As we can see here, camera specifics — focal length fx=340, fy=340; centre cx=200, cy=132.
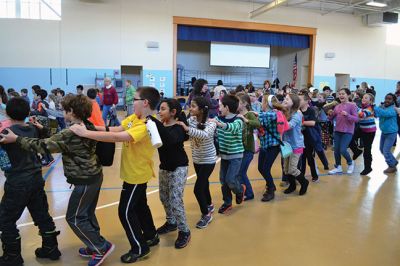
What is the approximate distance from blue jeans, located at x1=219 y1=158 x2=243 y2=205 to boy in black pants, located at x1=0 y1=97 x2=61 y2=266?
1855mm

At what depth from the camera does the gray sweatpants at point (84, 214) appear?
2.52 meters

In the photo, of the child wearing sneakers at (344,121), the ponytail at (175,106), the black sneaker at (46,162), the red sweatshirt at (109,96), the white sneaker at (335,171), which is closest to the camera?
the ponytail at (175,106)

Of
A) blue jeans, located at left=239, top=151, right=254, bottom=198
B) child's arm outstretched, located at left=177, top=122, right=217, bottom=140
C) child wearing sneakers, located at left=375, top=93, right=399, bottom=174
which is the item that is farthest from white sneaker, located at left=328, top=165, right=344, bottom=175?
child's arm outstretched, located at left=177, top=122, right=217, bottom=140

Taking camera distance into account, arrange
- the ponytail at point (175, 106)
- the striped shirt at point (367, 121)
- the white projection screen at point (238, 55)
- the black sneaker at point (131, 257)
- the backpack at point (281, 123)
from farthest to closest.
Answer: the white projection screen at point (238, 55)
the striped shirt at point (367, 121)
the backpack at point (281, 123)
the ponytail at point (175, 106)
the black sneaker at point (131, 257)

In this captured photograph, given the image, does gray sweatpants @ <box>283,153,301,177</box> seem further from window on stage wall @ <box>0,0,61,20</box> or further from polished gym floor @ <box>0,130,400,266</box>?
window on stage wall @ <box>0,0,61,20</box>

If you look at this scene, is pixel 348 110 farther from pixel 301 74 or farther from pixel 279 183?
pixel 301 74

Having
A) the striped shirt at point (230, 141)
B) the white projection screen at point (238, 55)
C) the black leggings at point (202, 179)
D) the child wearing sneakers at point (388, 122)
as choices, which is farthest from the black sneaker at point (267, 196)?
the white projection screen at point (238, 55)

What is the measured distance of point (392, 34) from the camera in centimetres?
1906

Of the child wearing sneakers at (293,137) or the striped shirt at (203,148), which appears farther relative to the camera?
the child wearing sneakers at (293,137)

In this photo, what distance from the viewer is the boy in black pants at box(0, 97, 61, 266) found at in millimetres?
2518

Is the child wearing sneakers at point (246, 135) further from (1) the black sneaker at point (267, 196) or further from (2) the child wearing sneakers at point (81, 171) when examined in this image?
(2) the child wearing sneakers at point (81, 171)

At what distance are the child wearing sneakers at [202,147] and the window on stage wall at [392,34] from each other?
768 inches

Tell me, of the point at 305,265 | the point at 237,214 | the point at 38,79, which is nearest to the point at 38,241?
the point at 237,214

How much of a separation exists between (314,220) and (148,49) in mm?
12557
